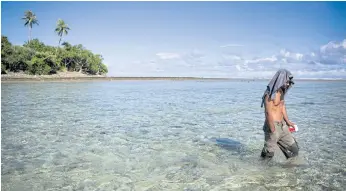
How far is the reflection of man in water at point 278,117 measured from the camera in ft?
18.8

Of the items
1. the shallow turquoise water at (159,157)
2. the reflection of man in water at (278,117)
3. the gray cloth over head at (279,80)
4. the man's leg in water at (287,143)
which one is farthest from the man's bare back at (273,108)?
the shallow turquoise water at (159,157)

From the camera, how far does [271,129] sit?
582cm

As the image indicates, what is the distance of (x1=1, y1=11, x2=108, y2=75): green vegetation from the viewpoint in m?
57.4

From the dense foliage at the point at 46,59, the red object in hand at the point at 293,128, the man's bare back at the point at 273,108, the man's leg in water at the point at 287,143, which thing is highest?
the dense foliage at the point at 46,59

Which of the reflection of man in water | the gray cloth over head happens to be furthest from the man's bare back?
the gray cloth over head

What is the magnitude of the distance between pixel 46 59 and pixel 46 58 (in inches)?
30.3

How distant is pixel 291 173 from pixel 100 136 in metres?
6.41

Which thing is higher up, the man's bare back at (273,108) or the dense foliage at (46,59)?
the dense foliage at (46,59)

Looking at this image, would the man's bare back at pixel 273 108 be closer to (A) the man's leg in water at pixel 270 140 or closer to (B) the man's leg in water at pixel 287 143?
(A) the man's leg in water at pixel 270 140

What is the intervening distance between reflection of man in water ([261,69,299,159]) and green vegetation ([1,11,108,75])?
60.7 metres

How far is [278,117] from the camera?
600cm

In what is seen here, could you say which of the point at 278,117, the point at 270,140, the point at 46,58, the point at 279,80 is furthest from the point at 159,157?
the point at 46,58

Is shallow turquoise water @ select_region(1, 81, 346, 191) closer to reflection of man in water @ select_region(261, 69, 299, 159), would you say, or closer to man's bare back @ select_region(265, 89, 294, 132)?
reflection of man in water @ select_region(261, 69, 299, 159)

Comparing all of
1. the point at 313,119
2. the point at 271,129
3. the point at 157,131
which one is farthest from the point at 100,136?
the point at 313,119
